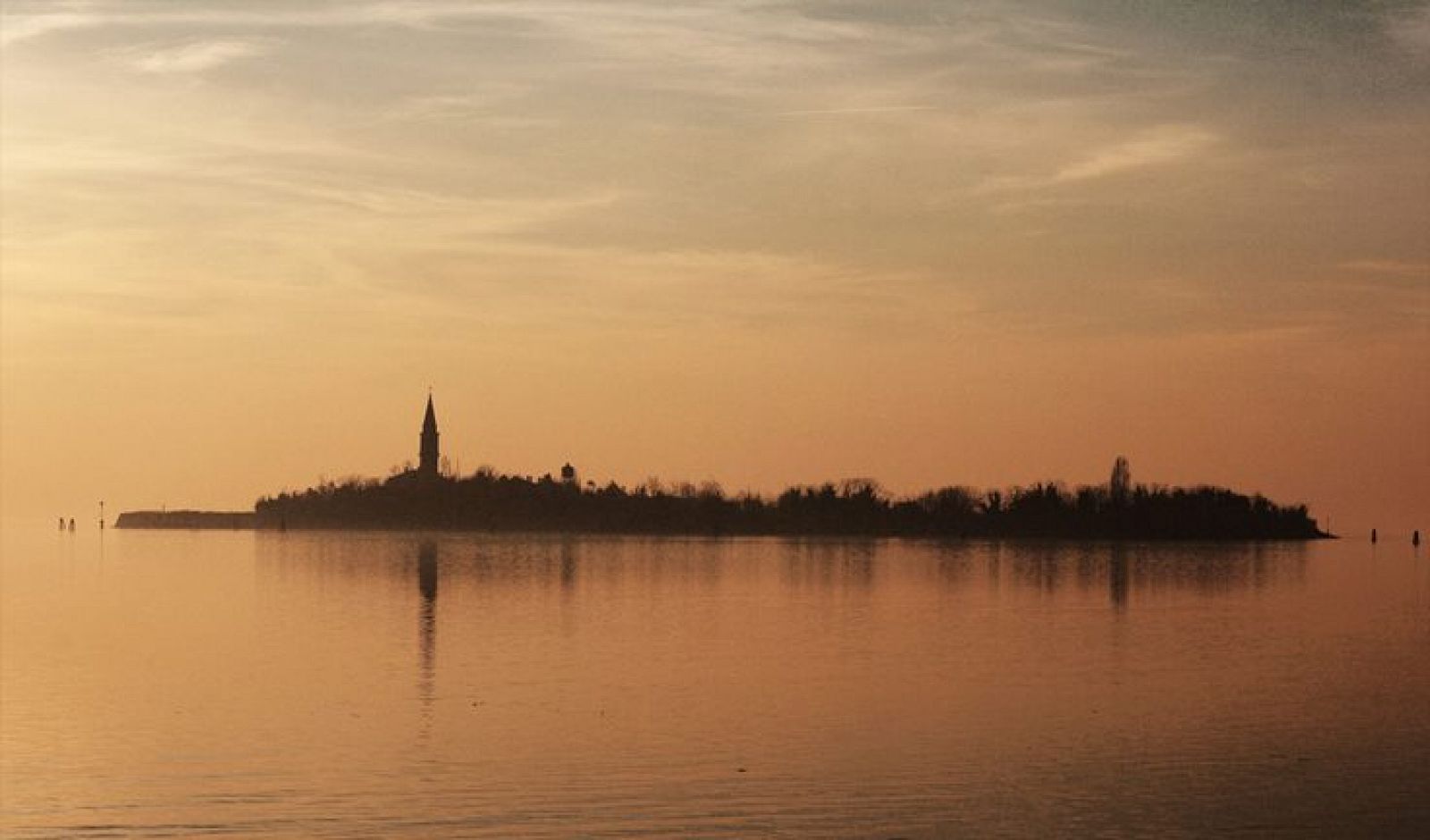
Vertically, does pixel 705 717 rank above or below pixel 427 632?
below

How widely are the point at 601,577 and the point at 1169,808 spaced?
253 ft

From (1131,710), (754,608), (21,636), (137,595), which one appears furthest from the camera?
(137,595)

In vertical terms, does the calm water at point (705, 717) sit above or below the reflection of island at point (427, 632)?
below

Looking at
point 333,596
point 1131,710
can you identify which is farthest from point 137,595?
point 1131,710

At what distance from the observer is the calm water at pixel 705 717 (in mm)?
28766

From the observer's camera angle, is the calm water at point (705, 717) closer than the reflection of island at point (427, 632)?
Yes

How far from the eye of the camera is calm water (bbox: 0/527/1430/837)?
28.8 m

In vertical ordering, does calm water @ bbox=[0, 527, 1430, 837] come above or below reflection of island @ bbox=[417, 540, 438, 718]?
below

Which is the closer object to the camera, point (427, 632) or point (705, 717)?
point (705, 717)

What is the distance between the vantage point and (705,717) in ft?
129

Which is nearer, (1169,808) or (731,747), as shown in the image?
(1169,808)

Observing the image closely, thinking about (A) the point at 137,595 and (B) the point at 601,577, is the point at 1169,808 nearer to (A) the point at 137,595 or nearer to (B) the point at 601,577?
(A) the point at 137,595

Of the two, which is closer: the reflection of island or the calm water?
the calm water

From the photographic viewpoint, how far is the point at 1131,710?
135 ft
